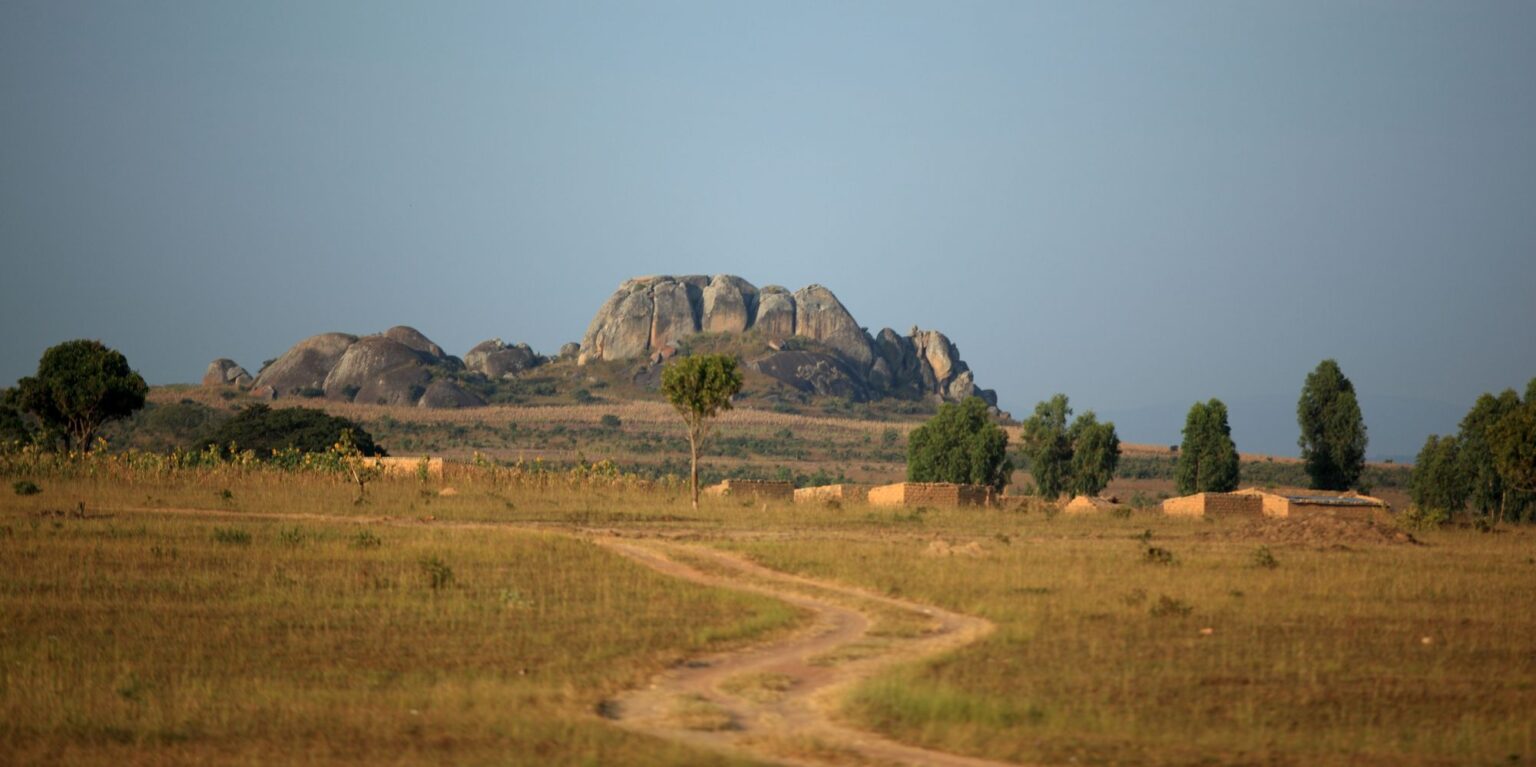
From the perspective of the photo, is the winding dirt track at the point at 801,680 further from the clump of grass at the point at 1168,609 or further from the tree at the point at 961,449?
the tree at the point at 961,449

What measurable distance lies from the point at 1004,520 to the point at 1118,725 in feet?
95.6

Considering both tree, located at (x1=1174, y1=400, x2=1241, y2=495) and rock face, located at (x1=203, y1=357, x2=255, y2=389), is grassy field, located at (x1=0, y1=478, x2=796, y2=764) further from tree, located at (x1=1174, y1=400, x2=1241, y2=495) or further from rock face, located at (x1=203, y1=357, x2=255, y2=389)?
rock face, located at (x1=203, y1=357, x2=255, y2=389)

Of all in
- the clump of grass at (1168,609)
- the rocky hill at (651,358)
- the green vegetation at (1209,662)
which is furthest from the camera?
the rocky hill at (651,358)

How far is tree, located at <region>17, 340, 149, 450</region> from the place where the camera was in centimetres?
5703

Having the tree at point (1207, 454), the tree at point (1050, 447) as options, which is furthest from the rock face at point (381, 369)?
the tree at point (1207, 454)

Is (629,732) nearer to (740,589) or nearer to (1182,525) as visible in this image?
(740,589)

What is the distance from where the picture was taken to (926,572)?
2427 cm

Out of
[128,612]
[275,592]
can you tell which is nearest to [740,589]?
[275,592]

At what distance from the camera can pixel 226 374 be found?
15438 cm

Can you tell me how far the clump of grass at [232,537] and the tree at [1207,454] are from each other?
4220cm

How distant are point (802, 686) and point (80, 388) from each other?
163 feet

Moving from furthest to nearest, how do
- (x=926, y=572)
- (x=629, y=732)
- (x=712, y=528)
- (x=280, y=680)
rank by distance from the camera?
(x=712, y=528) < (x=926, y=572) < (x=280, y=680) < (x=629, y=732)

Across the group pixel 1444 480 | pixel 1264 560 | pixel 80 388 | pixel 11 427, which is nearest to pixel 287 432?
pixel 11 427

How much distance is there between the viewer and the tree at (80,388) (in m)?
57.0
